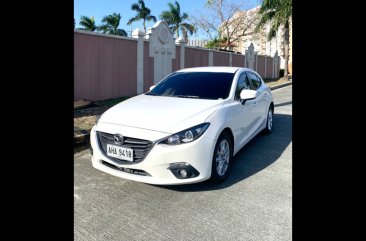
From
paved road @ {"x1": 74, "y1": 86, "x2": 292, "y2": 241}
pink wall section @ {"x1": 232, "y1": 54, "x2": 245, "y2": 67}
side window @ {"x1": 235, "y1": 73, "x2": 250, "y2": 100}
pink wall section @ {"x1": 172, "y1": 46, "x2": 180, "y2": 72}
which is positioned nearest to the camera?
paved road @ {"x1": 74, "y1": 86, "x2": 292, "y2": 241}

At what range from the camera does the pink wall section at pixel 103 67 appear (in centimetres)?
916

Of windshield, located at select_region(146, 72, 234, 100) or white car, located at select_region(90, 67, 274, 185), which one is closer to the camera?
white car, located at select_region(90, 67, 274, 185)

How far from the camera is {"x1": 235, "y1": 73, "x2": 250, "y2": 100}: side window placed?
4.48m

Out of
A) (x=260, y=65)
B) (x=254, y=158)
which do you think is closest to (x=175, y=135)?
(x=254, y=158)

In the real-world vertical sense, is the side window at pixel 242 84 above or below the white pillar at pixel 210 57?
below

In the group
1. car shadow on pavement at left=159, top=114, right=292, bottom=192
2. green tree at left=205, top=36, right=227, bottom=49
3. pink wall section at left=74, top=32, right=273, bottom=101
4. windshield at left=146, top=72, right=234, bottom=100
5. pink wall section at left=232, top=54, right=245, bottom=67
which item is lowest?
car shadow on pavement at left=159, top=114, right=292, bottom=192

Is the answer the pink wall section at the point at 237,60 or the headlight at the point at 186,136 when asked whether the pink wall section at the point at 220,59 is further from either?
the headlight at the point at 186,136

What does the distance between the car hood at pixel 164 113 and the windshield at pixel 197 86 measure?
0.26 meters

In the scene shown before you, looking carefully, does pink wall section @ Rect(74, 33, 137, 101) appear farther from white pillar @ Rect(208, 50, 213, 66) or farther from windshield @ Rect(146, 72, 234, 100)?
white pillar @ Rect(208, 50, 213, 66)

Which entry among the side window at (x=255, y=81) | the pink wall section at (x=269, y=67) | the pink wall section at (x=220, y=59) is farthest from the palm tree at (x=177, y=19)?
the side window at (x=255, y=81)

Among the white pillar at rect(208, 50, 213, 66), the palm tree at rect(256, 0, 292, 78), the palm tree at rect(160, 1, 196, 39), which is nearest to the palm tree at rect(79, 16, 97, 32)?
the palm tree at rect(160, 1, 196, 39)

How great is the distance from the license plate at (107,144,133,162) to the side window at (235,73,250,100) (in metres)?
1.82

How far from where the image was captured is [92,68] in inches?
377
